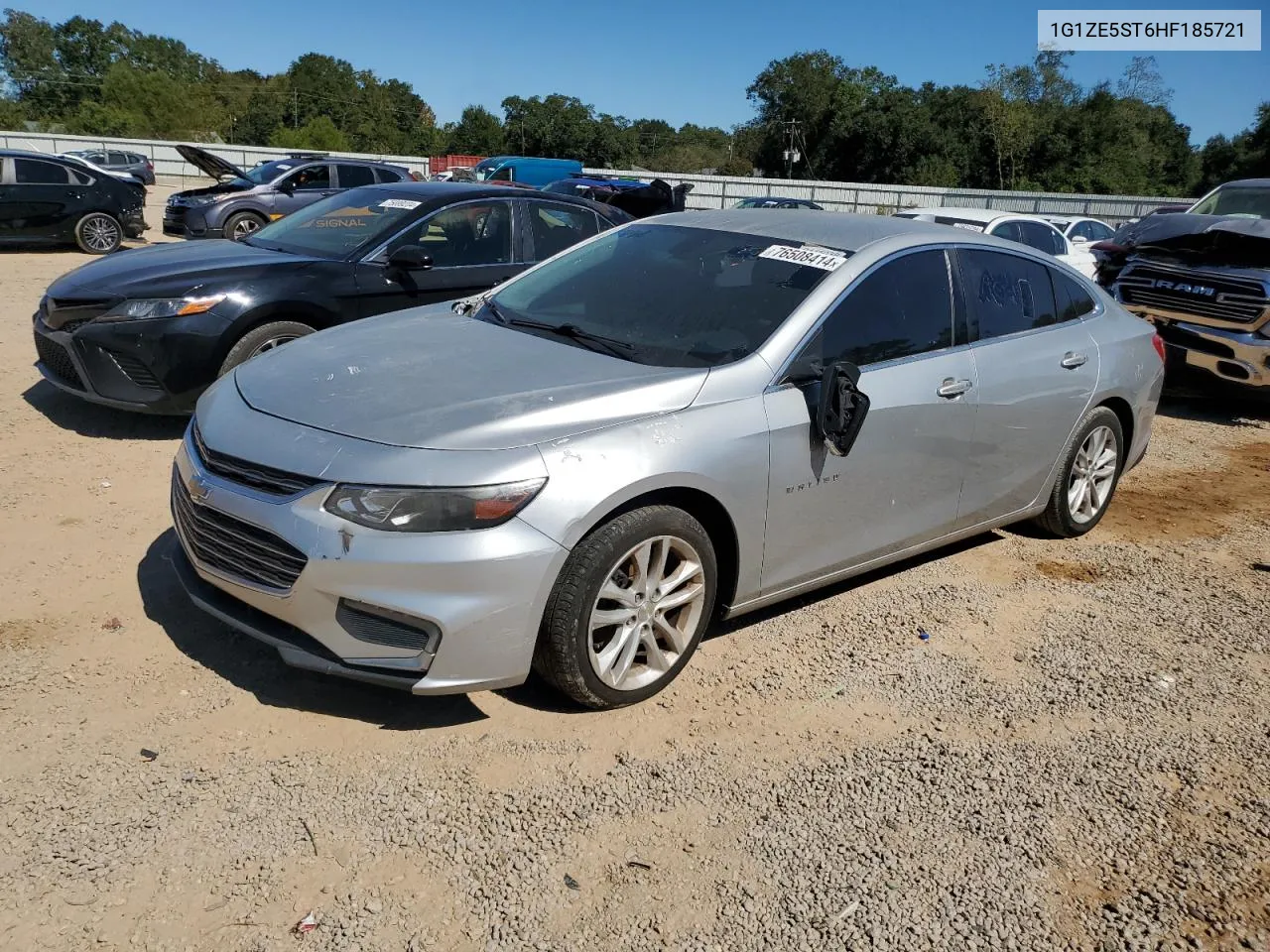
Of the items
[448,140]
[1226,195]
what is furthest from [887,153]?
[1226,195]

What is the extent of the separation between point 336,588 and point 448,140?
93.5m

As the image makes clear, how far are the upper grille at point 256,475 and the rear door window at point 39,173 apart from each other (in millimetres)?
13943

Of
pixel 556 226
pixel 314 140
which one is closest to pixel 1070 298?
pixel 556 226

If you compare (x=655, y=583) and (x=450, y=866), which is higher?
(x=655, y=583)

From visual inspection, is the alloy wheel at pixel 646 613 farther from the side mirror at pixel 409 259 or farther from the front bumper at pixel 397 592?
the side mirror at pixel 409 259

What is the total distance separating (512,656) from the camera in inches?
119

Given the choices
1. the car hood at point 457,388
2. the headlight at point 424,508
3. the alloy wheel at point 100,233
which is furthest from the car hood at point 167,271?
the alloy wheel at point 100,233

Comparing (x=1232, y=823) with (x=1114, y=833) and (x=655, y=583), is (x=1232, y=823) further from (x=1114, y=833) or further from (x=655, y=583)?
(x=655, y=583)

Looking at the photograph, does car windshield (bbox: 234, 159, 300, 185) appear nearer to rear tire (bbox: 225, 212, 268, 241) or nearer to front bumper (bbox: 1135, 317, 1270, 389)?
rear tire (bbox: 225, 212, 268, 241)

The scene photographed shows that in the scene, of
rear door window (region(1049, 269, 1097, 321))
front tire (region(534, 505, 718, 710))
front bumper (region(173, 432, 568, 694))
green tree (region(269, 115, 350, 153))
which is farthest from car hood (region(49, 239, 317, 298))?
green tree (region(269, 115, 350, 153))

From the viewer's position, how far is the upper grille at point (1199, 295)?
8.20 meters

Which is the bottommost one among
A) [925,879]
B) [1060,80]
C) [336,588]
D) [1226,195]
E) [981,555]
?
[925,879]

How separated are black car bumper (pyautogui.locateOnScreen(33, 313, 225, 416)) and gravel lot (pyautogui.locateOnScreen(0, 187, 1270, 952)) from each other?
1272 millimetres

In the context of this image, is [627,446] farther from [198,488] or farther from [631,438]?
[198,488]
